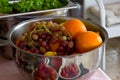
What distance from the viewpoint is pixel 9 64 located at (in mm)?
651

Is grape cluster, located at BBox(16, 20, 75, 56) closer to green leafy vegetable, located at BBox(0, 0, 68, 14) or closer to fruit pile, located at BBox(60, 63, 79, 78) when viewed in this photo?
fruit pile, located at BBox(60, 63, 79, 78)

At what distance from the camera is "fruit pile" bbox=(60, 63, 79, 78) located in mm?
480

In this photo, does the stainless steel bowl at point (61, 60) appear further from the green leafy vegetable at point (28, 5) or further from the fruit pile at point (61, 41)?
the green leafy vegetable at point (28, 5)

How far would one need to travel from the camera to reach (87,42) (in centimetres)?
51

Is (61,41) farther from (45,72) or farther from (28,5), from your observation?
(28,5)

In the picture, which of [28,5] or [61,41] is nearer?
[61,41]

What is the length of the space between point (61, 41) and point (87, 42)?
5cm

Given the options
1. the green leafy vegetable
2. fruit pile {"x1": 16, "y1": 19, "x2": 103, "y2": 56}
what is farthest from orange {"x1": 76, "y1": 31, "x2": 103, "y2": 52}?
the green leafy vegetable

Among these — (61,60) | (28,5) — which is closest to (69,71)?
Answer: (61,60)

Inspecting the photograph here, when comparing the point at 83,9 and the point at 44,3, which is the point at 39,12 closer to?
the point at 44,3

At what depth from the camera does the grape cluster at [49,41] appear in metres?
0.51

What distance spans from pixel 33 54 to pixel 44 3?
12.4 inches

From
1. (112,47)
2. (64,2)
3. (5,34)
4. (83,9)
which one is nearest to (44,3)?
(64,2)

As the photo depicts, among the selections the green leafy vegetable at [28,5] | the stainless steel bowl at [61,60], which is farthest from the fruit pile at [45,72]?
the green leafy vegetable at [28,5]
